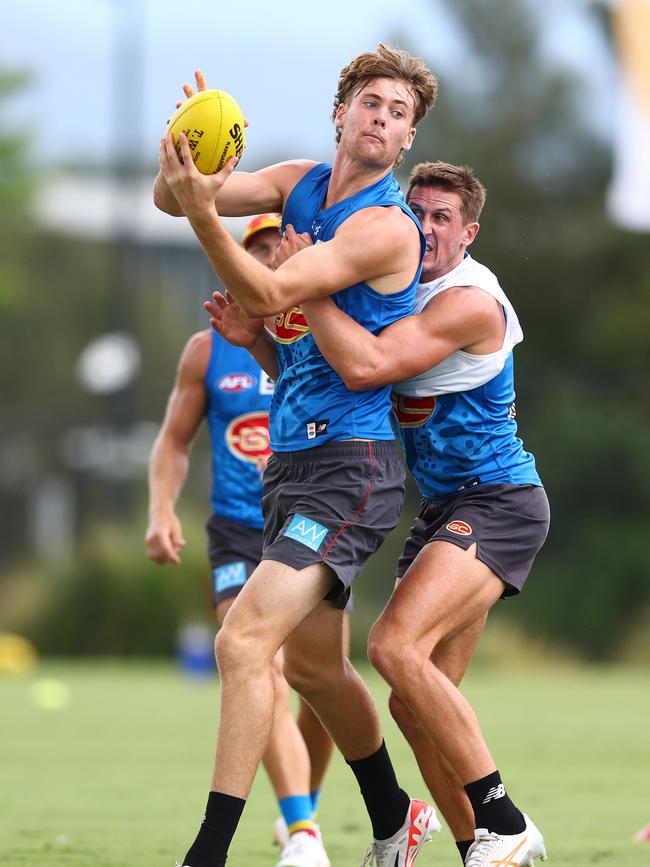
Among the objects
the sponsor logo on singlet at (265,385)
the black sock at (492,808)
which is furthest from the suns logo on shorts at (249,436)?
the black sock at (492,808)

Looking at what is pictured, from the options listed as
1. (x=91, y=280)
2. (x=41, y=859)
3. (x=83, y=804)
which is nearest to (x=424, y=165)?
(x=41, y=859)

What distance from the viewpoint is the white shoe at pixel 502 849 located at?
5281mm

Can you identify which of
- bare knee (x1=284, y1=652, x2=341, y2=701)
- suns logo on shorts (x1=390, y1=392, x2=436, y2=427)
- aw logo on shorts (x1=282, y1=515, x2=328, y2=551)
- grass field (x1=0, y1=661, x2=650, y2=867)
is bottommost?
grass field (x1=0, y1=661, x2=650, y2=867)

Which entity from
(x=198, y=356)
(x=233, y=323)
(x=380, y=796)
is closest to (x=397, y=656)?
(x=380, y=796)

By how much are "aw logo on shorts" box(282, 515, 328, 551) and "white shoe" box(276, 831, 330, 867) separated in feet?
4.29

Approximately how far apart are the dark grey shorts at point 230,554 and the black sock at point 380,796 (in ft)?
4.90

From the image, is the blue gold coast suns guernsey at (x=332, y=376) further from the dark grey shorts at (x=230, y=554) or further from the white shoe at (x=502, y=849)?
the dark grey shorts at (x=230, y=554)

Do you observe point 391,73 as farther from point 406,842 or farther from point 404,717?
point 406,842

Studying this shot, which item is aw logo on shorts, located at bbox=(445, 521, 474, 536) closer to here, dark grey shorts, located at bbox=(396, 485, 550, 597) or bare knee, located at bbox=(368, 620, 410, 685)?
dark grey shorts, located at bbox=(396, 485, 550, 597)

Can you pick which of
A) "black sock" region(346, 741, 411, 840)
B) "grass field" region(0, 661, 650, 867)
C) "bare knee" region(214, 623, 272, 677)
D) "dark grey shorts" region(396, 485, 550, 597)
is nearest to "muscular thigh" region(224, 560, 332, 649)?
"bare knee" region(214, 623, 272, 677)

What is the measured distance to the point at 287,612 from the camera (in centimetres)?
513

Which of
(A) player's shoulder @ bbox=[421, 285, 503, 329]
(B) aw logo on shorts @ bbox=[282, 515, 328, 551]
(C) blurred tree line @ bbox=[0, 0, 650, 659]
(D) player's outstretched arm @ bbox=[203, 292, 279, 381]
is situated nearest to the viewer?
(B) aw logo on shorts @ bbox=[282, 515, 328, 551]

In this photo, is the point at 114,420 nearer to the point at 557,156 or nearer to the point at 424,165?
the point at 557,156

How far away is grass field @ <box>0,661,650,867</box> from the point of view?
6691mm
